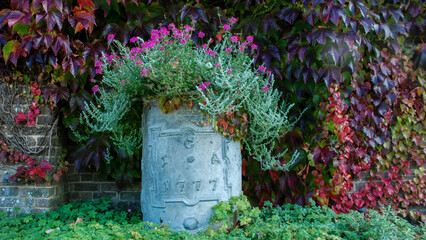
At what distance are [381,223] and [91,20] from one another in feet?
8.53

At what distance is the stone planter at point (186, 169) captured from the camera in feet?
8.11

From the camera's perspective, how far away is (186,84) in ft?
7.89

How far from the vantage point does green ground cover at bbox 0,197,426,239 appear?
226 centimetres

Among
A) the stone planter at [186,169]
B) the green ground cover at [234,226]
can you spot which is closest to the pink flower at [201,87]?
the stone planter at [186,169]

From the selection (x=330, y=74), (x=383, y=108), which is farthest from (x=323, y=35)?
(x=383, y=108)

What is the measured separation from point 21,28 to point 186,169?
188cm

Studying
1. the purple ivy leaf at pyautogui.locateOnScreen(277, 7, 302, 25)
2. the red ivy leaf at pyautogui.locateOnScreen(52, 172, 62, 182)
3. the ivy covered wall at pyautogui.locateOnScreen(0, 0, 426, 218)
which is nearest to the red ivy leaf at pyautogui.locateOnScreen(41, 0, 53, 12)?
the ivy covered wall at pyautogui.locateOnScreen(0, 0, 426, 218)

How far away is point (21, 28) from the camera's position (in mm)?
3037

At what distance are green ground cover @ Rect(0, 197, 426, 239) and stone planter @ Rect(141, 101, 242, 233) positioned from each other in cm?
11

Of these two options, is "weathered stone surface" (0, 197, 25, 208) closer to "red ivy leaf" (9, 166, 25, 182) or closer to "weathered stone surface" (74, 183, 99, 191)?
"red ivy leaf" (9, 166, 25, 182)

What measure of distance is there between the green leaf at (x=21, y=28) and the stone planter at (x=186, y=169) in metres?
1.40

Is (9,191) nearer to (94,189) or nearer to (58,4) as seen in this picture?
(94,189)

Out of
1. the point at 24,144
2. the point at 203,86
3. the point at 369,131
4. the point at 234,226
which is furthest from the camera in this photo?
the point at 369,131

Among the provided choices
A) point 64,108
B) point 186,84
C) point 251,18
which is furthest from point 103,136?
point 251,18
